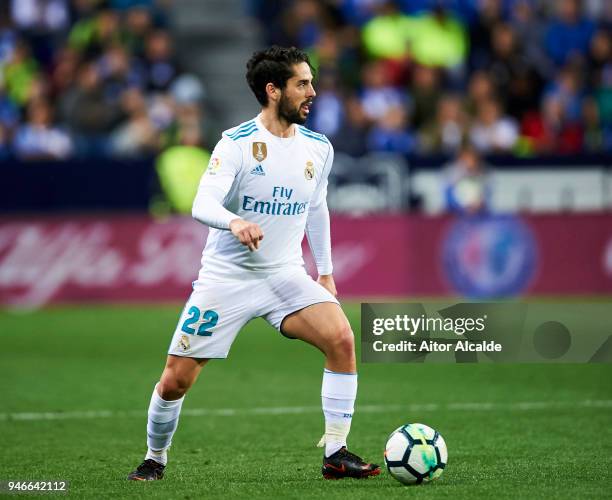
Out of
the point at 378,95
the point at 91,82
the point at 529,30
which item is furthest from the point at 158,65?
the point at 529,30

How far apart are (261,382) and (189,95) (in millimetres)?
9655

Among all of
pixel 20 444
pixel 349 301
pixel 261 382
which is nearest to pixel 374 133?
pixel 349 301

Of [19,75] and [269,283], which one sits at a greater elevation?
[19,75]

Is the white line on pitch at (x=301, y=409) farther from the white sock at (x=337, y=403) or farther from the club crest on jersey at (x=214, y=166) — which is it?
the club crest on jersey at (x=214, y=166)

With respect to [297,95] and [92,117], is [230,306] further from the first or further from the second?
[92,117]

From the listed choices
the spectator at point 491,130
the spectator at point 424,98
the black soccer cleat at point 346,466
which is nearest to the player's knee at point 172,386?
the black soccer cleat at point 346,466

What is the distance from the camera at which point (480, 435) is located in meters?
8.54

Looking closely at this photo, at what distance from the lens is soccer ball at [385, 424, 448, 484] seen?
6762 mm

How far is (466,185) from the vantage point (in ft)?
58.7

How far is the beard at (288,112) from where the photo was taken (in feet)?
23.1

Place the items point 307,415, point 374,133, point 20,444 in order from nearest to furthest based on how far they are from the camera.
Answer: point 20,444 < point 307,415 < point 374,133

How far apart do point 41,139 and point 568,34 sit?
8770 mm

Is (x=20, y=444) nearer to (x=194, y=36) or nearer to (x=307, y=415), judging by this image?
(x=307, y=415)

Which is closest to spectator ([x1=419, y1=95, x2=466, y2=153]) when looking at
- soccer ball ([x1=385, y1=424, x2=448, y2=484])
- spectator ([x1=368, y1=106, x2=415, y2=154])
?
spectator ([x1=368, y1=106, x2=415, y2=154])
